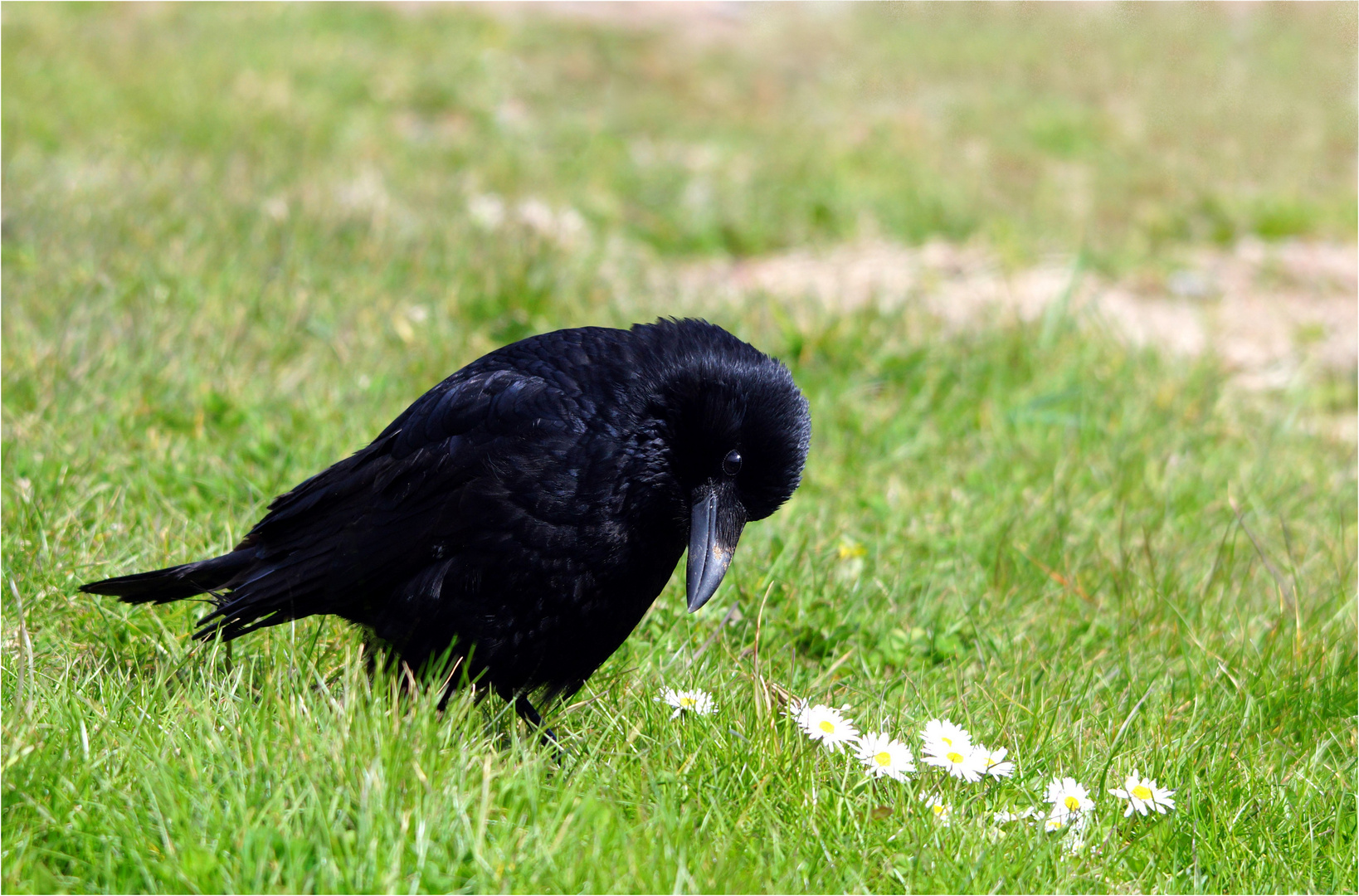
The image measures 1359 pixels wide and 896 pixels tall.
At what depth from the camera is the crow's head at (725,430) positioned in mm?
2613

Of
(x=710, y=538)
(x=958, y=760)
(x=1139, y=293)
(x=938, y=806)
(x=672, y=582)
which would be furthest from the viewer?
(x=1139, y=293)

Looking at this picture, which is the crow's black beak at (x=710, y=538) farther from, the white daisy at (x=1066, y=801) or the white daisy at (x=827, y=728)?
the white daisy at (x=1066, y=801)

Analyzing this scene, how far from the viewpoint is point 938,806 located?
2.32 meters

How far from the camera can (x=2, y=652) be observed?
8.64ft

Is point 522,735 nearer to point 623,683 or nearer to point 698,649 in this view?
point 623,683

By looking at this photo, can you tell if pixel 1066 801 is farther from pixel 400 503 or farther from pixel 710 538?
pixel 400 503

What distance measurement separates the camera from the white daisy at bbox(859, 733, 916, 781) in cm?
236

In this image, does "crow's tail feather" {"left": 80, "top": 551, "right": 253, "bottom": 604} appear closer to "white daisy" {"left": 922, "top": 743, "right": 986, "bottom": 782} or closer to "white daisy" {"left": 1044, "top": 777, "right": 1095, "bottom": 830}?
"white daisy" {"left": 922, "top": 743, "right": 986, "bottom": 782}

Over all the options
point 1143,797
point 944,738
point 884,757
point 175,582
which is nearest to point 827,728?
point 884,757

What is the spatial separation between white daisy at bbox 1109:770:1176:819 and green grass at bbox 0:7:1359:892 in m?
0.06

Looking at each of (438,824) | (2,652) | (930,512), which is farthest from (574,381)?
(930,512)

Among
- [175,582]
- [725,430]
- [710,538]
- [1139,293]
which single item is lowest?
[1139,293]

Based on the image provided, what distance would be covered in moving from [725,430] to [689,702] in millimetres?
587

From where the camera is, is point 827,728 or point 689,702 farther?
point 689,702
